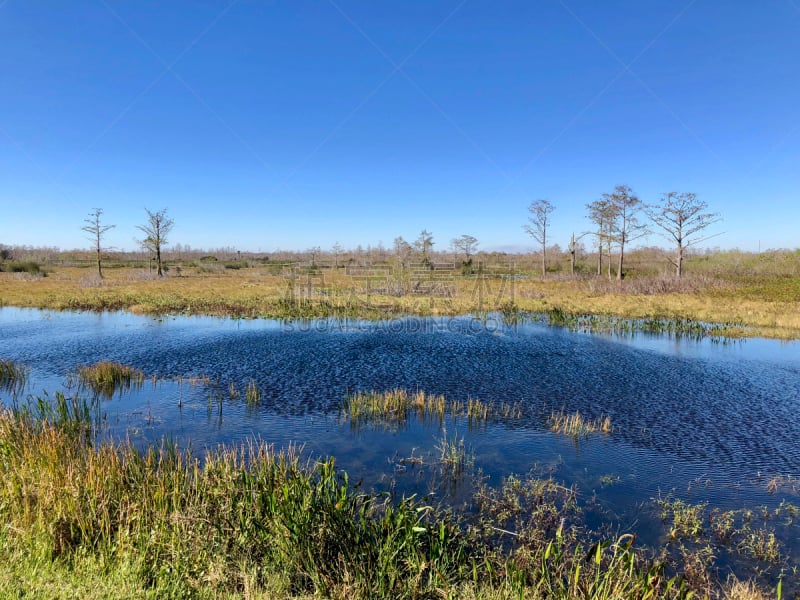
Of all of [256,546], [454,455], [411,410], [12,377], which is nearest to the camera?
[256,546]

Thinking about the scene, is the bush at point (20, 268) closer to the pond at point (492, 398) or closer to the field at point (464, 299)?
the field at point (464, 299)

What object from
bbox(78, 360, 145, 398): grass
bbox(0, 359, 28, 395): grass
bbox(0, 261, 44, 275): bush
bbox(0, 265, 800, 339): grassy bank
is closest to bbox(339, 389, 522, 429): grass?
bbox(78, 360, 145, 398): grass

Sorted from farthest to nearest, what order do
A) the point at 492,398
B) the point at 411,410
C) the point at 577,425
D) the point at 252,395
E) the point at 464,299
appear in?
the point at 464,299 → the point at 492,398 → the point at 252,395 → the point at 411,410 → the point at 577,425

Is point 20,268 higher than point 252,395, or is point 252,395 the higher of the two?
point 20,268

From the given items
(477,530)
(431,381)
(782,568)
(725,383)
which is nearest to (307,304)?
(431,381)

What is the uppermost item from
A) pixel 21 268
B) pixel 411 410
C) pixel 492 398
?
pixel 21 268

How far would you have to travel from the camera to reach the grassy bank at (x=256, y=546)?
5012mm

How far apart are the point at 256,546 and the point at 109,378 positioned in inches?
510

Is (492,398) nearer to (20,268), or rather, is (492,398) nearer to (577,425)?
(577,425)

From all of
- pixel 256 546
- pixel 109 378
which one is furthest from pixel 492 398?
pixel 109 378

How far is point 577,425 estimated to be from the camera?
463 inches

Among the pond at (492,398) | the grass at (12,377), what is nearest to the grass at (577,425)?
the pond at (492,398)

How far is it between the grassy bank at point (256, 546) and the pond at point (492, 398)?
176 centimetres

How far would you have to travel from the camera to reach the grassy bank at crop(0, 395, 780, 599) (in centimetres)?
501
